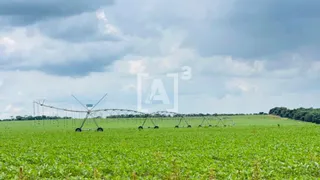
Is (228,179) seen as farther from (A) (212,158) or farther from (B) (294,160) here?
(A) (212,158)

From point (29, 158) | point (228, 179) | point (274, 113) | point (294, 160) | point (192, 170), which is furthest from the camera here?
point (274, 113)

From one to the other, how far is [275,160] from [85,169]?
8064 mm

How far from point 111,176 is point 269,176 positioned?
200 inches

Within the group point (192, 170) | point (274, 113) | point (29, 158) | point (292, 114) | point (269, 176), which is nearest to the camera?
point (269, 176)

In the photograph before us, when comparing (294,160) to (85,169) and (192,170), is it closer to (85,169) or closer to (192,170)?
(192,170)

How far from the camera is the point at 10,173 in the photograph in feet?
52.6

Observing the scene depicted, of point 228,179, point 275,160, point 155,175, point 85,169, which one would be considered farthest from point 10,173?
point 275,160

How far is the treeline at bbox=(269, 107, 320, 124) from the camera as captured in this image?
128 meters

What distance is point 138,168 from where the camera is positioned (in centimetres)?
1688

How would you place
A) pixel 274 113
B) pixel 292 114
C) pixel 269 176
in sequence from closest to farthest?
1. pixel 269 176
2. pixel 292 114
3. pixel 274 113

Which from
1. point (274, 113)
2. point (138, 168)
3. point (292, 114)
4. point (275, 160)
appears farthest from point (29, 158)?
point (274, 113)

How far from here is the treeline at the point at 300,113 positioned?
12751cm

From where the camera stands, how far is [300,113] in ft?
476

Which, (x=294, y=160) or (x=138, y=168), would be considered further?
(x=294, y=160)
